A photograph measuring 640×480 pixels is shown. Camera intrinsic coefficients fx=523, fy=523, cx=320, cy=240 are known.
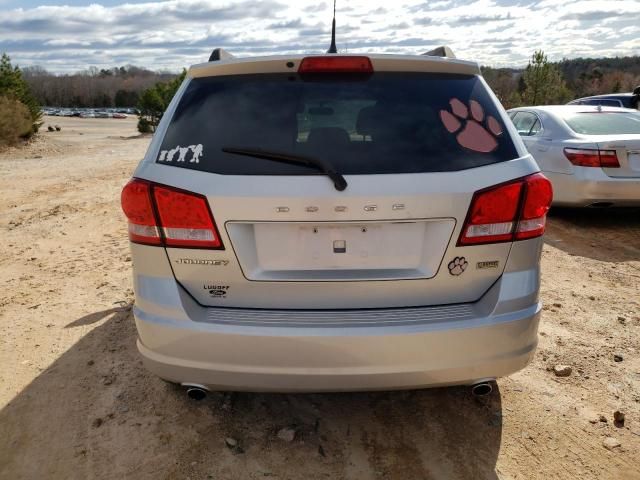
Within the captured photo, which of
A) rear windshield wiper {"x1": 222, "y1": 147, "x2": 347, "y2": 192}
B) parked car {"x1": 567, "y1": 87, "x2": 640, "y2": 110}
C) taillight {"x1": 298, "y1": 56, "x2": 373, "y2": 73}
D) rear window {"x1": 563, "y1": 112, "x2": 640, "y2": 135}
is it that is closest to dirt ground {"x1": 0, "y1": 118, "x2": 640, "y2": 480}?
rear windshield wiper {"x1": 222, "y1": 147, "x2": 347, "y2": 192}

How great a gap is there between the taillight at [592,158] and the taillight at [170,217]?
591 centimetres

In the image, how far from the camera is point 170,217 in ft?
7.36

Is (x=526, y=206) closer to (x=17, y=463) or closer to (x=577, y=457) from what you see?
(x=577, y=457)

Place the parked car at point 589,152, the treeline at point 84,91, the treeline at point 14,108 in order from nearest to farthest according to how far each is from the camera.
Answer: the parked car at point 589,152, the treeline at point 14,108, the treeline at point 84,91

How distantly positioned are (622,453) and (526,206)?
4.68 ft

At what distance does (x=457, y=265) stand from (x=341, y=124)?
2.63ft

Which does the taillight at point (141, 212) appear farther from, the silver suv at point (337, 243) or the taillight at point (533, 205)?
the taillight at point (533, 205)

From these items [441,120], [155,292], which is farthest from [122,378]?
[441,120]

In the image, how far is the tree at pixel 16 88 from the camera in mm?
23047

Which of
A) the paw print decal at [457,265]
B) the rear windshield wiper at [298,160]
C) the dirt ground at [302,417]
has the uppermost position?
the rear windshield wiper at [298,160]

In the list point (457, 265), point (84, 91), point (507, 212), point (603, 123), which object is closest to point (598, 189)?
point (603, 123)

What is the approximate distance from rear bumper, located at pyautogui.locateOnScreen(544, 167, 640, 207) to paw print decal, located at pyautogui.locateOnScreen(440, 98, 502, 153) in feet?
16.1

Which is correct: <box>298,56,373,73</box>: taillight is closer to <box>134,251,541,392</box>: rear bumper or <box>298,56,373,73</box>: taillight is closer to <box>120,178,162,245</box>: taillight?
<box>120,178,162,245</box>: taillight

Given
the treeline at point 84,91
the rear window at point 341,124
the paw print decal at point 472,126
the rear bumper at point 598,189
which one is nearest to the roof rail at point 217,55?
the rear window at point 341,124
